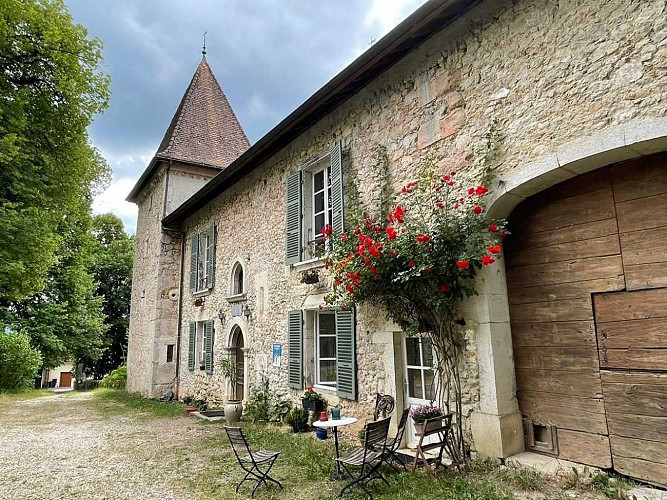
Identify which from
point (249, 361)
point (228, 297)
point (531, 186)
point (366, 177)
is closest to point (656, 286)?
point (531, 186)

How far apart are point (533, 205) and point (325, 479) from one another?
3.56m

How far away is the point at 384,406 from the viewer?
484 cm

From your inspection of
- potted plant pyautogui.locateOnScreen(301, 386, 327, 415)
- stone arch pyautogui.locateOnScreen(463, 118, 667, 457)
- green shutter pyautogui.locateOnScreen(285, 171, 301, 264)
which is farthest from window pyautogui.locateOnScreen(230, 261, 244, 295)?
stone arch pyautogui.locateOnScreen(463, 118, 667, 457)

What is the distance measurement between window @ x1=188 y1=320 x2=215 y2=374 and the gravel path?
1.75 metres

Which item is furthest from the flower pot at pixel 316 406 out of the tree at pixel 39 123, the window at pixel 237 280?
the tree at pixel 39 123

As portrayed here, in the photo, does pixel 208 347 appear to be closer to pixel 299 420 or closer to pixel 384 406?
pixel 299 420

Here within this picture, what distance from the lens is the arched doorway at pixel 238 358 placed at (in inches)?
361

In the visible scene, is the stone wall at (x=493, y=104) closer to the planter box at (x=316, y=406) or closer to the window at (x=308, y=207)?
the window at (x=308, y=207)

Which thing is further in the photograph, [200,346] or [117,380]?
[117,380]

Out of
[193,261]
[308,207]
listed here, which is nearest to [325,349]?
[308,207]

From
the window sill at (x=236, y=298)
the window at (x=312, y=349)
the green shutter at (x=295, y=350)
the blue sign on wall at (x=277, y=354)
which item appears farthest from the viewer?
the window sill at (x=236, y=298)

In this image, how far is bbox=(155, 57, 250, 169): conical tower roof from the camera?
1333cm

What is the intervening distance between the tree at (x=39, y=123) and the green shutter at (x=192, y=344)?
3.85m

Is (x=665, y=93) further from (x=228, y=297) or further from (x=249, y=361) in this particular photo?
(x=228, y=297)
